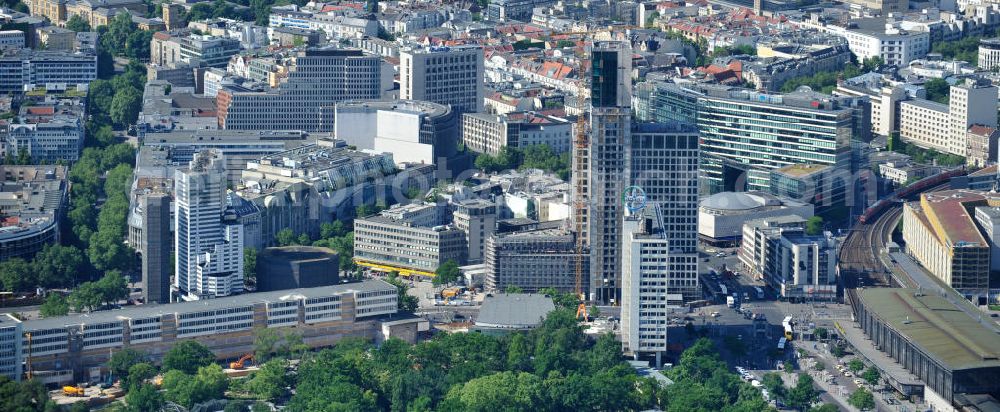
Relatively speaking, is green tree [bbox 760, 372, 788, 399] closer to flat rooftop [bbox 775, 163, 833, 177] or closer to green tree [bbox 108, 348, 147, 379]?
green tree [bbox 108, 348, 147, 379]

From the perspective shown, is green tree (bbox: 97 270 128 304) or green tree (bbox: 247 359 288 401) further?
green tree (bbox: 97 270 128 304)

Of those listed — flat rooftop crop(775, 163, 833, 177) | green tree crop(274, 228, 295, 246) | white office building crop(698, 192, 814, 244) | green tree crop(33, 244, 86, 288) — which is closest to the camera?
green tree crop(33, 244, 86, 288)

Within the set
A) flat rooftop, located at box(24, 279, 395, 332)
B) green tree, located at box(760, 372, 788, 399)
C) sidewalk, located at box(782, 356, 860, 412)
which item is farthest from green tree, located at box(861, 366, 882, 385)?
flat rooftop, located at box(24, 279, 395, 332)

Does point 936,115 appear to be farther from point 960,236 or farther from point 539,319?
point 539,319

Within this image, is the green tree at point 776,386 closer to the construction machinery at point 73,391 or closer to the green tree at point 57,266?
the construction machinery at point 73,391

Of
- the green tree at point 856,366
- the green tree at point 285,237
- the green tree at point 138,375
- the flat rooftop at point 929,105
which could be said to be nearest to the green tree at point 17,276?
the green tree at point 285,237

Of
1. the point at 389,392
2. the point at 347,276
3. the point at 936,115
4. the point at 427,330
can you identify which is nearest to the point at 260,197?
the point at 347,276
